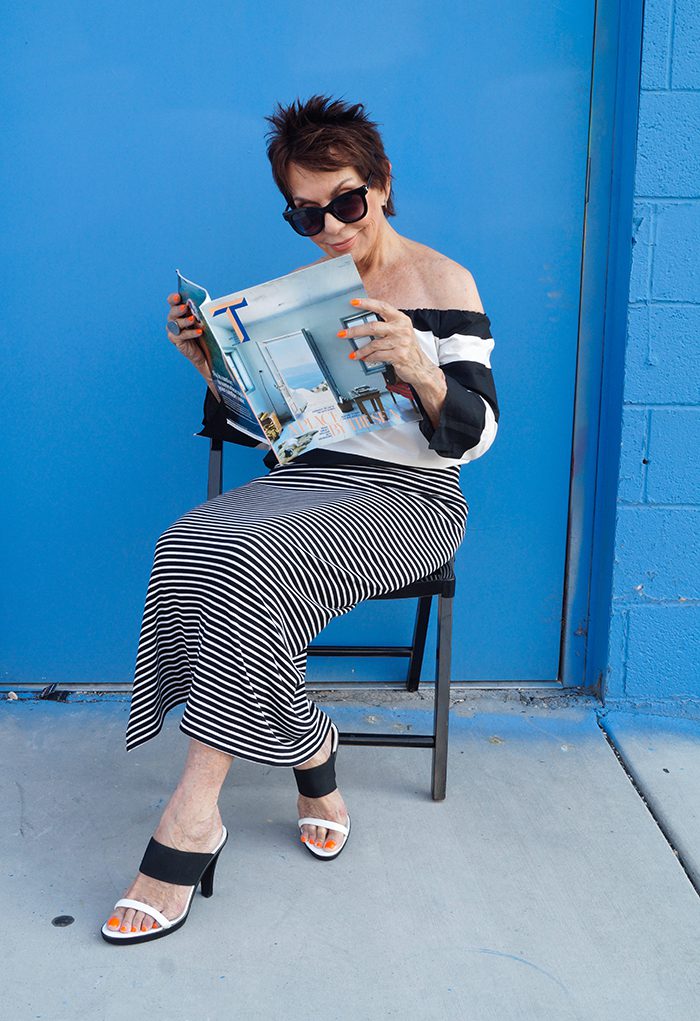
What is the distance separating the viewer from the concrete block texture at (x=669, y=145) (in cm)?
241

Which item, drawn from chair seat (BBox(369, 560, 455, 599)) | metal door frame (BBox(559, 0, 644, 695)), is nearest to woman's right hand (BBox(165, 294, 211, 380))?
chair seat (BBox(369, 560, 455, 599))

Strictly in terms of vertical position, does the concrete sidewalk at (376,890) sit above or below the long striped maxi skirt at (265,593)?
below

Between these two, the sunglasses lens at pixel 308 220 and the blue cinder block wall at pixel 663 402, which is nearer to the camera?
the sunglasses lens at pixel 308 220

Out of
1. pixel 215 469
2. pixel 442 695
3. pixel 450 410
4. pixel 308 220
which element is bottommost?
pixel 442 695

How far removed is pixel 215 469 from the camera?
2.49 metres

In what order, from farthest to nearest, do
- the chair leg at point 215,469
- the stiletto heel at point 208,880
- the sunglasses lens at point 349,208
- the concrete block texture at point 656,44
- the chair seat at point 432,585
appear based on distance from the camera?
1. the chair leg at point 215,469
2. the concrete block texture at point 656,44
3. the chair seat at point 432,585
4. the sunglasses lens at point 349,208
5. the stiletto heel at point 208,880

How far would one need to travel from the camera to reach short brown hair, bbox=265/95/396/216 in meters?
2.07

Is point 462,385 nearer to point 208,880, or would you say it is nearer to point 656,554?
point 656,554

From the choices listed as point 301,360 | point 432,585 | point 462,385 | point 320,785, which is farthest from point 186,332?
point 320,785

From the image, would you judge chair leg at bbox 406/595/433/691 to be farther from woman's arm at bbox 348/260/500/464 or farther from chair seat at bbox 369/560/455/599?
woman's arm at bbox 348/260/500/464

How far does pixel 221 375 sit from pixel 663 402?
Answer: 119cm

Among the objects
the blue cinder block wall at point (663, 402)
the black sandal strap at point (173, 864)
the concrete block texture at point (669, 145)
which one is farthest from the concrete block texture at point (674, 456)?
the black sandal strap at point (173, 864)

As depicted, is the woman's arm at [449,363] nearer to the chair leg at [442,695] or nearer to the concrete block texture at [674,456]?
the chair leg at [442,695]

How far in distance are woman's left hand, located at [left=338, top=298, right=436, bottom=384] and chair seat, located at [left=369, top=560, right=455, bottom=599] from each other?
481 mm
